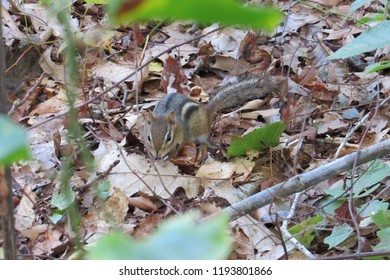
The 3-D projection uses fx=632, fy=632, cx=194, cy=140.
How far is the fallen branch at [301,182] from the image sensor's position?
105 inches

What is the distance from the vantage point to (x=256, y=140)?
3.96 m

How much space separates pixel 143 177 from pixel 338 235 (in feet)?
4.53

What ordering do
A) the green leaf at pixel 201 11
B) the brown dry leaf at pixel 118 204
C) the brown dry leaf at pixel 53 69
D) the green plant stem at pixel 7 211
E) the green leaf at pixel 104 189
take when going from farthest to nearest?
1. the brown dry leaf at pixel 53 69
2. the green leaf at pixel 104 189
3. the brown dry leaf at pixel 118 204
4. the green plant stem at pixel 7 211
5. the green leaf at pixel 201 11

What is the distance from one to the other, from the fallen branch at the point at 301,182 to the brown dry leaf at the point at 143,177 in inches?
37.5

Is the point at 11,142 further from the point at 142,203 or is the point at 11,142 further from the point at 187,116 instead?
the point at 187,116

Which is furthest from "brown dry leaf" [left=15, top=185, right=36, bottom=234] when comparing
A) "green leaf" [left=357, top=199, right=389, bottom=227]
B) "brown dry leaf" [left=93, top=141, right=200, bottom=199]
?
"green leaf" [left=357, top=199, right=389, bottom=227]

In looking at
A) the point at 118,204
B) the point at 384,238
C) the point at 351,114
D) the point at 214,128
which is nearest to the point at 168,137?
the point at 214,128

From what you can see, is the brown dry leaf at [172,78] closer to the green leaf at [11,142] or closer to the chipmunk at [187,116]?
the chipmunk at [187,116]

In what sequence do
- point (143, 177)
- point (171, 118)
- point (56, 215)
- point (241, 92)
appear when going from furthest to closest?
point (241, 92)
point (171, 118)
point (143, 177)
point (56, 215)

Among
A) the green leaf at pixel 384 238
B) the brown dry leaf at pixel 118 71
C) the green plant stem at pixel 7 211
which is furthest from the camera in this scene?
the brown dry leaf at pixel 118 71

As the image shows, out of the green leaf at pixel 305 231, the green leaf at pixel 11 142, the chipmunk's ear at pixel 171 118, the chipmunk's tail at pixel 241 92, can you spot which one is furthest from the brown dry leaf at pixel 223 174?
the green leaf at pixel 11 142

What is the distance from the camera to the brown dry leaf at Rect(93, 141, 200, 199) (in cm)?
372

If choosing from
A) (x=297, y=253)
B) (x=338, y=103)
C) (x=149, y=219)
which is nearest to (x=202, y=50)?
(x=338, y=103)

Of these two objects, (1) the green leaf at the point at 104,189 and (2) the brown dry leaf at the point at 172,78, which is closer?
(1) the green leaf at the point at 104,189
